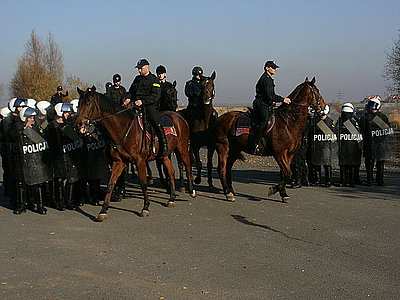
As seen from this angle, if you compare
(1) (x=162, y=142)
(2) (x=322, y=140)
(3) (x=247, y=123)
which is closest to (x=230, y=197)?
(3) (x=247, y=123)

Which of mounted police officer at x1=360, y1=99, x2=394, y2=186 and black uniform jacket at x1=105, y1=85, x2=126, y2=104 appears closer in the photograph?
mounted police officer at x1=360, y1=99, x2=394, y2=186

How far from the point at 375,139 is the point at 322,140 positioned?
5.16 ft

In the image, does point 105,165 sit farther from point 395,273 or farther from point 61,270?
point 395,273

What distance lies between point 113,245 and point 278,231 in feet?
9.62

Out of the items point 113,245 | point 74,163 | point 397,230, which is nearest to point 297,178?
point 397,230

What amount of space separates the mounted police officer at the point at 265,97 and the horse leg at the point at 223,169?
1.06 metres

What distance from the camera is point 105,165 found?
39.9 feet

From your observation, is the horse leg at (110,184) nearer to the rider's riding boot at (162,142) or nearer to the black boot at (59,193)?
the rider's riding boot at (162,142)

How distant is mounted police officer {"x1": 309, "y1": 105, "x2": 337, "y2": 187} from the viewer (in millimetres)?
14258

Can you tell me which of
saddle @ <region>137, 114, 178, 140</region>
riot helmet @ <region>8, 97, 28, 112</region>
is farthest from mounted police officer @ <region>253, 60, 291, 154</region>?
riot helmet @ <region>8, 97, 28, 112</region>

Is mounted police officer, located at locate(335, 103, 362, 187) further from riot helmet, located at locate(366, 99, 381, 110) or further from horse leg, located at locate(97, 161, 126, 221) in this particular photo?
horse leg, located at locate(97, 161, 126, 221)

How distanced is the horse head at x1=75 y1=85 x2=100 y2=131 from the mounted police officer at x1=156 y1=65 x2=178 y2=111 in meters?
4.95

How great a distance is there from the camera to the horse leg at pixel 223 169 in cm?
1246

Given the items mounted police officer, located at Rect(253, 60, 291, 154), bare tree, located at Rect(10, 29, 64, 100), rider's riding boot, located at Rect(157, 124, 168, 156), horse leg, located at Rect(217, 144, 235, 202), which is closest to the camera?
rider's riding boot, located at Rect(157, 124, 168, 156)
